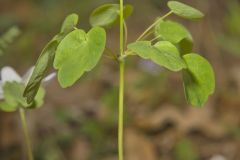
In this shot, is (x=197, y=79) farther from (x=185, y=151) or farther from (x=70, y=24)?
(x=185, y=151)

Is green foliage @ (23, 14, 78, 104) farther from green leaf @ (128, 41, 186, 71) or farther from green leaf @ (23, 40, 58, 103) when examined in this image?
green leaf @ (128, 41, 186, 71)

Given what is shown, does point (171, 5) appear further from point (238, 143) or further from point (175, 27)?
point (238, 143)

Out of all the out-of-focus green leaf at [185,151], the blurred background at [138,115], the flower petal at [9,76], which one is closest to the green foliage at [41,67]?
the flower petal at [9,76]

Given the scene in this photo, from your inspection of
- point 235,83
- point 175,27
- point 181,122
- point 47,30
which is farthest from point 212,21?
point 175,27

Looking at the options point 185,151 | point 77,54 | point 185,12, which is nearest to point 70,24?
point 77,54

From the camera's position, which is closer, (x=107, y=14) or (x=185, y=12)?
(x=185, y=12)

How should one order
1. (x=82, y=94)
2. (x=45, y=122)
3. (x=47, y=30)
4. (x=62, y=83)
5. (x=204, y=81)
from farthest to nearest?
(x=47, y=30), (x=82, y=94), (x=45, y=122), (x=204, y=81), (x=62, y=83)
